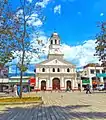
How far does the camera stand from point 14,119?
12.1 m

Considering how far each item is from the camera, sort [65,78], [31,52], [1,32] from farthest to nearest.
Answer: [65,78]
[31,52]
[1,32]

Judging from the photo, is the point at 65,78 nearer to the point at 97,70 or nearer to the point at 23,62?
the point at 97,70

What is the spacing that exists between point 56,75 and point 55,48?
13933 millimetres

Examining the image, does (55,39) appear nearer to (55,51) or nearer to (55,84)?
(55,51)

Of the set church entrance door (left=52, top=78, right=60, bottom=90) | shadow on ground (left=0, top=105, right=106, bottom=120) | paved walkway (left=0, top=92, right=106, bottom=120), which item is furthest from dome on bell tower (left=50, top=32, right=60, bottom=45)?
shadow on ground (left=0, top=105, right=106, bottom=120)

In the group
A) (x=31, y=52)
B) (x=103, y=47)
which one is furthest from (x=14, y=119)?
(x=31, y=52)

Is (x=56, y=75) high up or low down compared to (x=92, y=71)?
down

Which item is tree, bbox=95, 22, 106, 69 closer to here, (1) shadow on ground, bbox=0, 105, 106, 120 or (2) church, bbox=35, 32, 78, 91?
(1) shadow on ground, bbox=0, 105, 106, 120

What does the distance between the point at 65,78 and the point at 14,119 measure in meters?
87.9

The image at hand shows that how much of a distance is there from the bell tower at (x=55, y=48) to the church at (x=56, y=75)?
264 cm

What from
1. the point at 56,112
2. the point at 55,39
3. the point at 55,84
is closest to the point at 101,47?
the point at 56,112

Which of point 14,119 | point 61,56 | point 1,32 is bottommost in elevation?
point 14,119

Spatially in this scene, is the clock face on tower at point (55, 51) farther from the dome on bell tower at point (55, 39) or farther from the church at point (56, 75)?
the church at point (56, 75)

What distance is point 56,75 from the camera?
9969 cm
